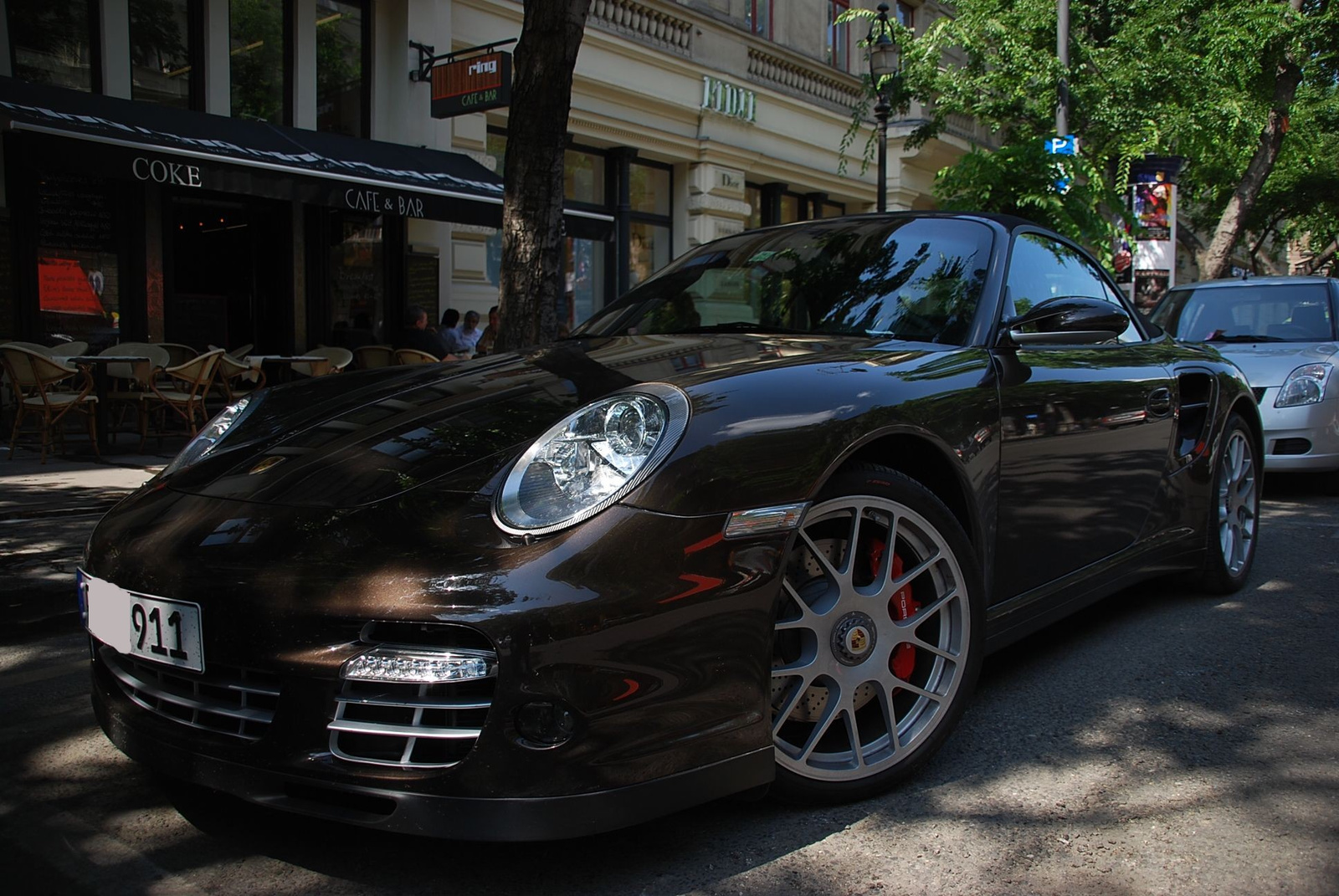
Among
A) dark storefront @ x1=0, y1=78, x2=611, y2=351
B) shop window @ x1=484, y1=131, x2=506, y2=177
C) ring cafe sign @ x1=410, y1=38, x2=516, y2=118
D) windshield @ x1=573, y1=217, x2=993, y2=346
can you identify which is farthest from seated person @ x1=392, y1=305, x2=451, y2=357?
windshield @ x1=573, y1=217, x2=993, y2=346

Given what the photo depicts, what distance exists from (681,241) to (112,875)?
15245mm

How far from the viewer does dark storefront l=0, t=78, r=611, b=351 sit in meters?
8.74

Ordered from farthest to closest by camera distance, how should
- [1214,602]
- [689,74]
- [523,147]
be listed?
[689,74] < [523,147] < [1214,602]

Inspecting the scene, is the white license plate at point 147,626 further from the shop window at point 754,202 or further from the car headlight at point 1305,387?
the shop window at point 754,202

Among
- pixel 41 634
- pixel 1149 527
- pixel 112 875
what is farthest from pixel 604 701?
pixel 41 634

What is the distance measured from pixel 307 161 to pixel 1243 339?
25.2 feet

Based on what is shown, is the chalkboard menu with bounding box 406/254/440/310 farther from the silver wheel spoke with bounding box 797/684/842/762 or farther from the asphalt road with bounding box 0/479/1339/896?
the silver wheel spoke with bounding box 797/684/842/762

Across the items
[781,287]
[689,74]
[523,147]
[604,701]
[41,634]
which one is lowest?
[41,634]

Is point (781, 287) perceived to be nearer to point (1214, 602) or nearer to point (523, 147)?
point (1214, 602)

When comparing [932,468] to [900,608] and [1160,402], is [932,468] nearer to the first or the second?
[900,608]

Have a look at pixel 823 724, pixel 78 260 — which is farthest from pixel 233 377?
pixel 823 724

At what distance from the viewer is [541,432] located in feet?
7.69

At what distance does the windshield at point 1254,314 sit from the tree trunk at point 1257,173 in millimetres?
10068

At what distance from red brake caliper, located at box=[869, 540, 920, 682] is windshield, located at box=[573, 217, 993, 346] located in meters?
0.73
